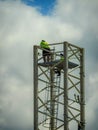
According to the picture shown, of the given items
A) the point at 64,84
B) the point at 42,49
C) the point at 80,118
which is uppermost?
the point at 42,49

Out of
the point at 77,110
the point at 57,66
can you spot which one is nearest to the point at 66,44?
the point at 57,66

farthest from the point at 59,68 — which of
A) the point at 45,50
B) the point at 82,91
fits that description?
the point at 82,91

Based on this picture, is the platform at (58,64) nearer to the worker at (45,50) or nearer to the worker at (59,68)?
the worker at (59,68)

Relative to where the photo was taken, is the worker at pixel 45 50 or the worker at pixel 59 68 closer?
the worker at pixel 59 68

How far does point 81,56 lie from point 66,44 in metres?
1.91

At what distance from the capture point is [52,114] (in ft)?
105

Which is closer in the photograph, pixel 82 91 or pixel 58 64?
pixel 58 64

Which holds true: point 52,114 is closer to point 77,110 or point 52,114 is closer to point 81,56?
point 77,110

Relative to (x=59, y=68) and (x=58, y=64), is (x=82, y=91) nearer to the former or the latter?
(x=59, y=68)

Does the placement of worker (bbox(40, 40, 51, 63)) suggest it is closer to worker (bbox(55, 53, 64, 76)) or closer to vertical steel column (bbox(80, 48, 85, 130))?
worker (bbox(55, 53, 64, 76))

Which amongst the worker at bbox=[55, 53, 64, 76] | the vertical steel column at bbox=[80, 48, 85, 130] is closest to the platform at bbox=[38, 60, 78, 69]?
the worker at bbox=[55, 53, 64, 76]

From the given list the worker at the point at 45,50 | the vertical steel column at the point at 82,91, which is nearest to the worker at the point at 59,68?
the worker at the point at 45,50

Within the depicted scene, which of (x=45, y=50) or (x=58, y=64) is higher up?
(x=45, y=50)

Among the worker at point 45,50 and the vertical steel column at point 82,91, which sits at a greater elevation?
the worker at point 45,50
